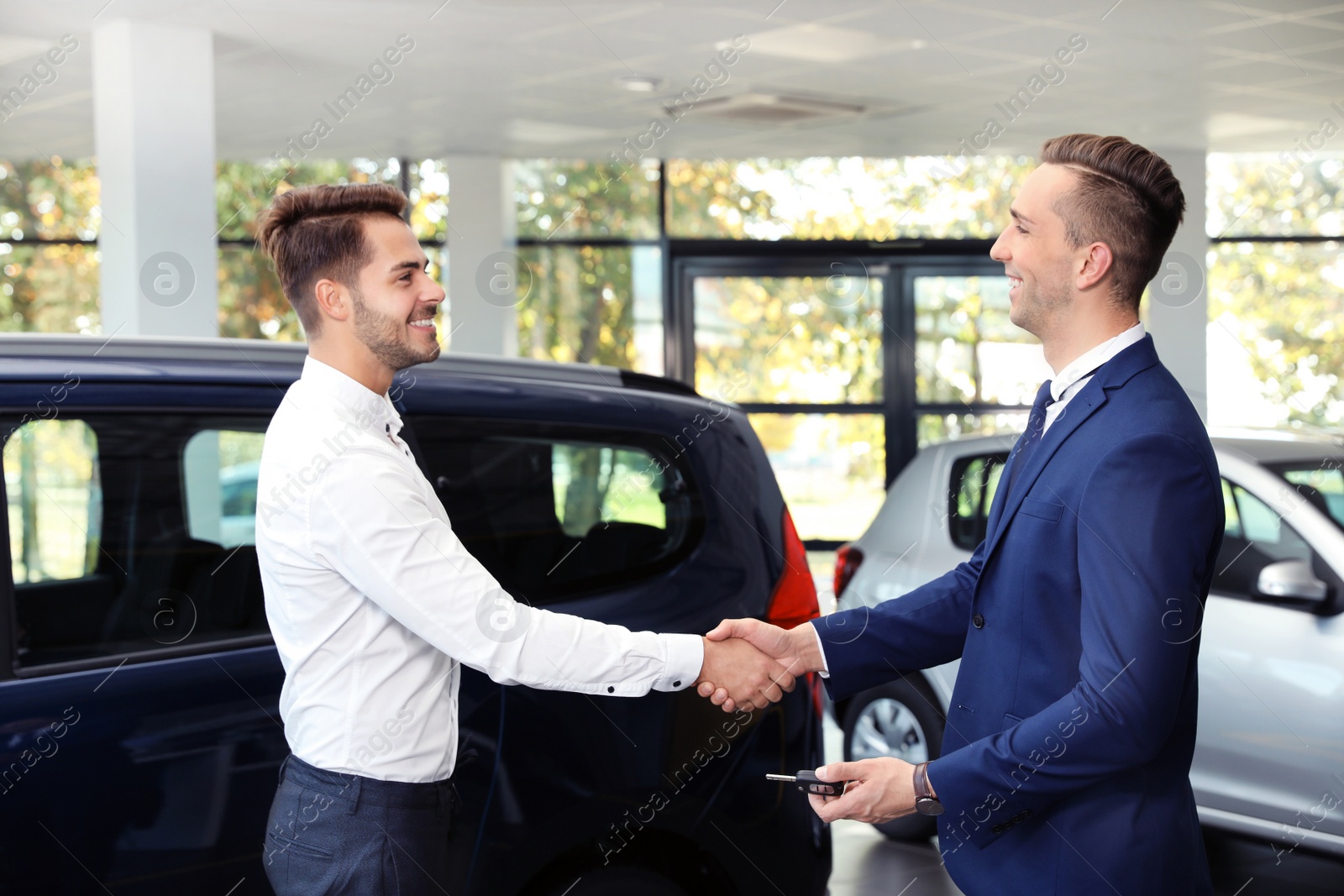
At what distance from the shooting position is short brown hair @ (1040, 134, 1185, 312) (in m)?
1.57

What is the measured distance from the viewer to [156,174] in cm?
586

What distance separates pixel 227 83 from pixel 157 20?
0.99 meters

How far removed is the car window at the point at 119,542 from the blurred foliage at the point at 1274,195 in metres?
8.69

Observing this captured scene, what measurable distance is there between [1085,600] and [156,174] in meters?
5.56

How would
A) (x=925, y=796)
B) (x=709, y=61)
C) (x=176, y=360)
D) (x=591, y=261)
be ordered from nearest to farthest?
1. (x=925, y=796)
2. (x=176, y=360)
3. (x=709, y=61)
4. (x=591, y=261)

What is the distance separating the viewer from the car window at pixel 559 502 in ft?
7.28

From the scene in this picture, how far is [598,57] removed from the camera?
6.21 meters

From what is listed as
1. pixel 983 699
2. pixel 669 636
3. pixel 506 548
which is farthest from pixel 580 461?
pixel 983 699

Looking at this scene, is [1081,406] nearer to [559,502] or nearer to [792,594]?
[792,594]

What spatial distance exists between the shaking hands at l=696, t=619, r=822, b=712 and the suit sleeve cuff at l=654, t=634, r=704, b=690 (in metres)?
0.14

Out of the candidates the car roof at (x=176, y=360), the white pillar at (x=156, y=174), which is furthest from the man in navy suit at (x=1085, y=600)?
the white pillar at (x=156, y=174)

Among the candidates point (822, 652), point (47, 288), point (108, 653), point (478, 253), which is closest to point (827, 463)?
point (478, 253)

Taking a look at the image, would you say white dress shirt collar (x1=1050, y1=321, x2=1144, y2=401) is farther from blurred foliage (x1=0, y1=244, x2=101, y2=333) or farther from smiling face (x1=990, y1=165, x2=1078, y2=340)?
blurred foliage (x1=0, y1=244, x2=101, y2=333)

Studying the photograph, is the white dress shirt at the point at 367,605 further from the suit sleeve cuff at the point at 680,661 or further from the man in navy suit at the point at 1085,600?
the man in navy suit at the point at 1085,600
